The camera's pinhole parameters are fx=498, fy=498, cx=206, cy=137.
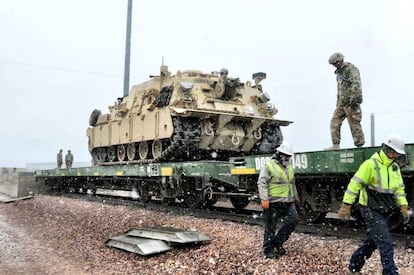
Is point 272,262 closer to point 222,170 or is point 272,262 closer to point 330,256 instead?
point 330,256

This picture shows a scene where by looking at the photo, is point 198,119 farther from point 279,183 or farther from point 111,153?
point 279,183

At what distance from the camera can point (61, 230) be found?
9156 mm

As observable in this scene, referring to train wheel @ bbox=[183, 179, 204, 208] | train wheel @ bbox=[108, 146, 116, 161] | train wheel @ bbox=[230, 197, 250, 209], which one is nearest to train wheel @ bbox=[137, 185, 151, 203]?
train wheel @ bbox=[183, 179, 204, 208]

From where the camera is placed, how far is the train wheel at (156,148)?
13406mm

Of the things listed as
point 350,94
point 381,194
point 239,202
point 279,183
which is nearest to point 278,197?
point 279,183

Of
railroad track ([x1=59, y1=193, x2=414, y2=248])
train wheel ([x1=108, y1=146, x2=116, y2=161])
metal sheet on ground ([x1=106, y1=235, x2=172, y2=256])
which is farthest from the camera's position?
train wheel ([x1=108, y1=146, x2=116, y2=161])

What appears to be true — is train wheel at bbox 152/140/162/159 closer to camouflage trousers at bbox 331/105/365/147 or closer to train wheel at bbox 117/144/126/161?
train wheel at bbox 117/144/126/161

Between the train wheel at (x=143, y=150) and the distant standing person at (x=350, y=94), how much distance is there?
7.48m

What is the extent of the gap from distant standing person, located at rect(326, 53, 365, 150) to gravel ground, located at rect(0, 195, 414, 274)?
181 centimetres

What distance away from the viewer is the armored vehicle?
12.4m

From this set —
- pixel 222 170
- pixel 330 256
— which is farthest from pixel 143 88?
pixel 330 256

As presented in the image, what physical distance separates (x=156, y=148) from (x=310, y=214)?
6.24 metres

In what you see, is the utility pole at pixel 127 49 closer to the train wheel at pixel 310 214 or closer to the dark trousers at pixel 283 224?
the train wheel at pixel 310 214

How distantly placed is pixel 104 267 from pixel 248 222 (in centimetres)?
336
